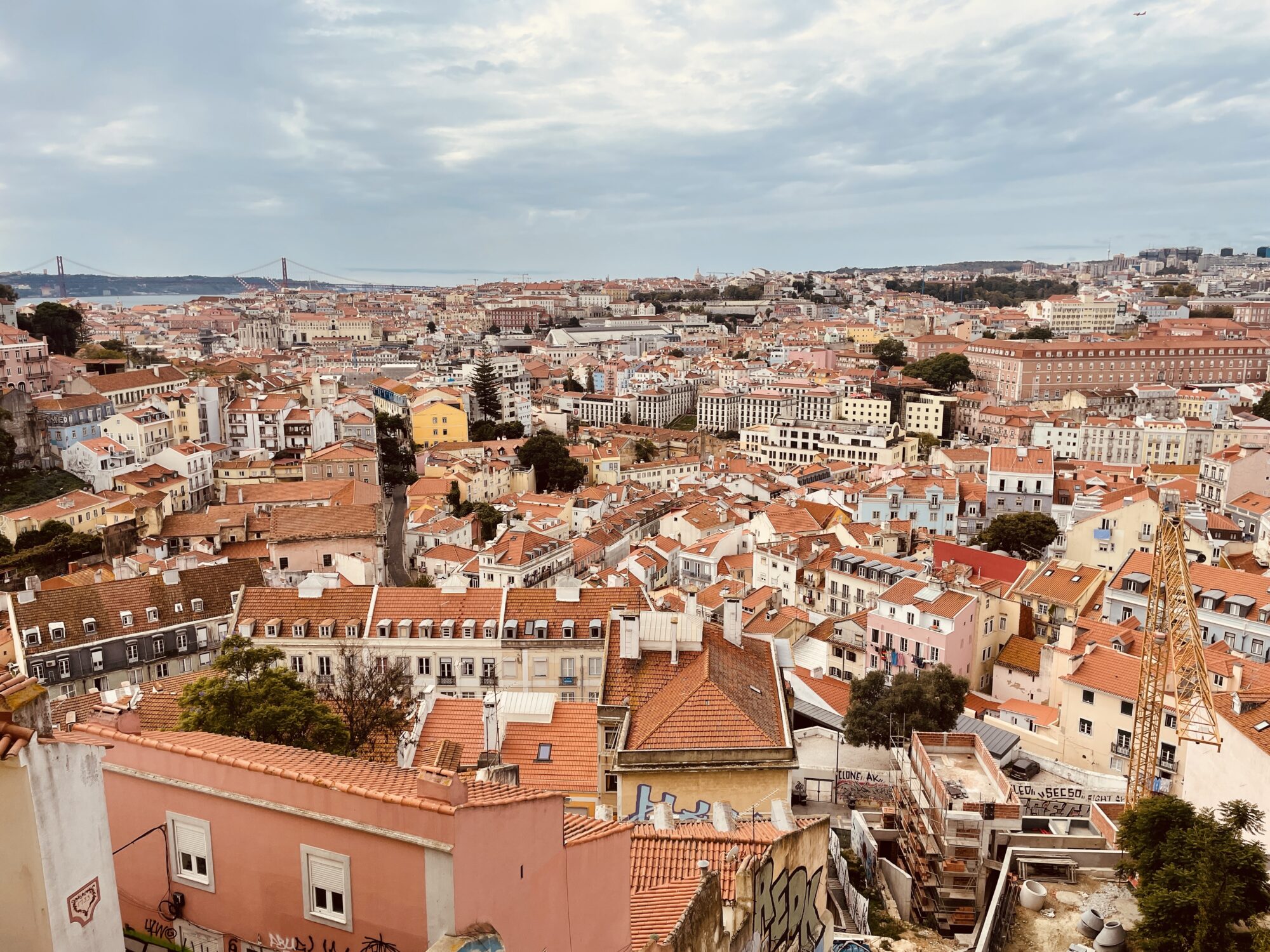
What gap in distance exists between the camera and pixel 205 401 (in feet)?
212

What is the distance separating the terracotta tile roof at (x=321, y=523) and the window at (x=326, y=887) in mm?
39818

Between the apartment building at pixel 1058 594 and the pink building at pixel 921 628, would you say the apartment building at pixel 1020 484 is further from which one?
the pink building at pixel 921 628

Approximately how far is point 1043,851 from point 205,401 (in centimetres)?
6260

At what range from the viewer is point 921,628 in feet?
103

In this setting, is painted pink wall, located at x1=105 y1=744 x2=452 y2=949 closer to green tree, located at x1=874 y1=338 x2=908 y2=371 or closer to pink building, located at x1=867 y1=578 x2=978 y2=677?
pink building, located at x1=867 y1=578 x2=978 y2=677

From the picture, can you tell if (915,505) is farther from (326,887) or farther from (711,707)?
(326,887)

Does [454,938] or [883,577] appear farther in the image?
[883,577]

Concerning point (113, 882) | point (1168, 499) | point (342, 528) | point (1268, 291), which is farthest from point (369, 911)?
point (1268, 291)

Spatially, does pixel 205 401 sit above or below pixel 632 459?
above

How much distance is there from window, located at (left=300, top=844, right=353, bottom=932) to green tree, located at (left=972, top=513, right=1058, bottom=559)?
50364 mm

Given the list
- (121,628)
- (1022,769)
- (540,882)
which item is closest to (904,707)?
(1022,769)

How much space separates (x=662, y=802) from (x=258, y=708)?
628 centimetres

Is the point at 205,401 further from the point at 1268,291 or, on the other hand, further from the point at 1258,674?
the point at 1268,291

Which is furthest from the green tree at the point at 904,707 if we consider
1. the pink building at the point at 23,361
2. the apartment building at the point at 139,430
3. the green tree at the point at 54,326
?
the green tree at the point at 54,326
